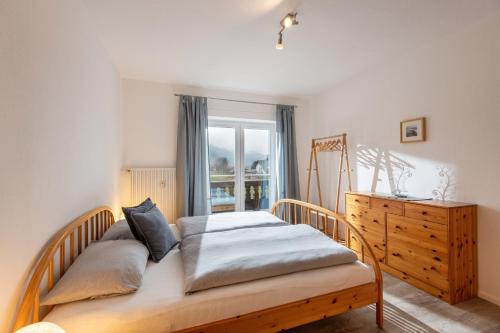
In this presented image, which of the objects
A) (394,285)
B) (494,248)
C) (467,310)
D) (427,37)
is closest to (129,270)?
(394,285)

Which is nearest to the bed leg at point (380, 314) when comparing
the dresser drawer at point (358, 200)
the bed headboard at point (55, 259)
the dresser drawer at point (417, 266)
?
the dresser drawer at point (417, 266)

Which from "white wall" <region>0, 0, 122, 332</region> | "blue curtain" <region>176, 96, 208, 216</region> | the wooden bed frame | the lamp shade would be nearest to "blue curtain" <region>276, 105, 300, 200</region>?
"blue curtain" <region>176, 96, 208, 216</region>

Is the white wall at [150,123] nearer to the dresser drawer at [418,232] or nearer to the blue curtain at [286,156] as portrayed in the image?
the blue curtain at [286,156]

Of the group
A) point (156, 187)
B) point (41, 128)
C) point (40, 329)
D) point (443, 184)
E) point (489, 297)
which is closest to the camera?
point (40, 329)

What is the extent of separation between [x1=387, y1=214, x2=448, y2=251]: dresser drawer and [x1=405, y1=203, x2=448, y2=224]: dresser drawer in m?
0.04

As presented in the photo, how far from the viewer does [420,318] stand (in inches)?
75.7

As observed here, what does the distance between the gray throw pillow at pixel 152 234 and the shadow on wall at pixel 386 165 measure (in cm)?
262

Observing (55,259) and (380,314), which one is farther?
(380,314)

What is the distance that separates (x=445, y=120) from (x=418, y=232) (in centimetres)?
115

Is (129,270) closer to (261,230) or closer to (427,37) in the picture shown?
(261,230)

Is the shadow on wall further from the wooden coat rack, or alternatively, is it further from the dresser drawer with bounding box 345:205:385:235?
the dresser drawer with bounding box 345:205:385:235

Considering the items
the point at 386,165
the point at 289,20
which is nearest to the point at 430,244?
the point at 386,165

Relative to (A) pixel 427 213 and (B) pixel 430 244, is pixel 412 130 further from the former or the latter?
(B) pixel 430 244

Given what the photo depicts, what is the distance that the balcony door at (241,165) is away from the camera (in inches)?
160
